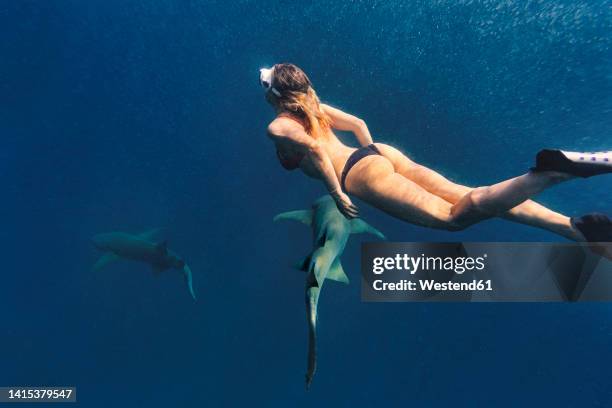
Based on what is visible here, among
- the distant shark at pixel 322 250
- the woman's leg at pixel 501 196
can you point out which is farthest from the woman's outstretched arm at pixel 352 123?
the distant shark at pixel 322 250

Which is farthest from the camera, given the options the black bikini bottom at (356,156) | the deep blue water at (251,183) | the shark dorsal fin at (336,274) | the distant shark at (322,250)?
the deep blue water at (251,183)

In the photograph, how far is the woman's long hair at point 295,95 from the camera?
165 inches

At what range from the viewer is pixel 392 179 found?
152 inches

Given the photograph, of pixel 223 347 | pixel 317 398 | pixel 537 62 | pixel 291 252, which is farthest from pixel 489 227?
pixel 223 347

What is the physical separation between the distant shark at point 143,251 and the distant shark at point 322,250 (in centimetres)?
403

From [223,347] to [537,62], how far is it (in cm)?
1818

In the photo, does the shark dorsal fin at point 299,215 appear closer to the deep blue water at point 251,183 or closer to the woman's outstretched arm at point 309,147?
the woman's outstretched arm at point 309,147

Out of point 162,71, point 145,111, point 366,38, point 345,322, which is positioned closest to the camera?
point 366,38

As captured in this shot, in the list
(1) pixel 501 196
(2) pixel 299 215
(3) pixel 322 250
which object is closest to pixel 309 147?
(1) pixel 501 196

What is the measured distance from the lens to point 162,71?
746 inches

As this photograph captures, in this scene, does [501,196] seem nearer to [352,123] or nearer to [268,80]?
[352,123]

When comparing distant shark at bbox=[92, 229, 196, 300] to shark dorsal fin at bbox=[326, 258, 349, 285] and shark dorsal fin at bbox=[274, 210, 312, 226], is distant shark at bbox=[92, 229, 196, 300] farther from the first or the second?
shark dorsal fin at bbox=[326, 258, 349, 285]

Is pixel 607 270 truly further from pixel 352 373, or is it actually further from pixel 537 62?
pixel 352 373

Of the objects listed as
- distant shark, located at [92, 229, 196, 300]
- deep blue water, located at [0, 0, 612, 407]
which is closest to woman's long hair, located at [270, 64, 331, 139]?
distant shark, located at [92, 229, 196, 300]
